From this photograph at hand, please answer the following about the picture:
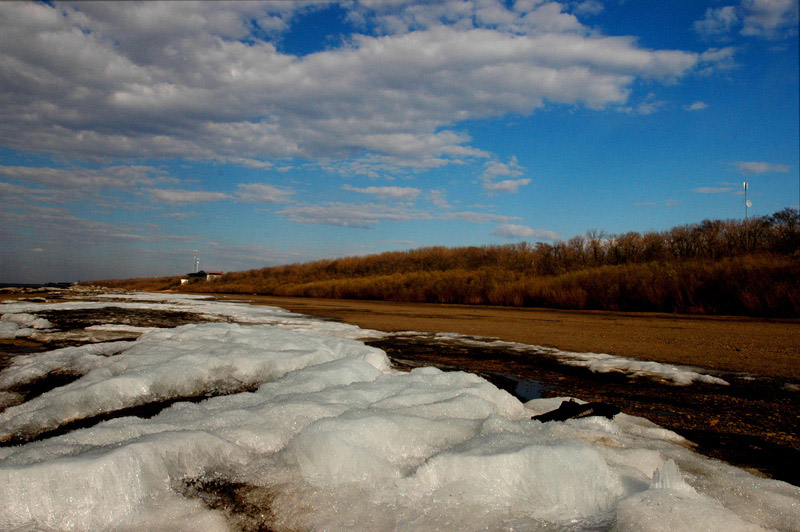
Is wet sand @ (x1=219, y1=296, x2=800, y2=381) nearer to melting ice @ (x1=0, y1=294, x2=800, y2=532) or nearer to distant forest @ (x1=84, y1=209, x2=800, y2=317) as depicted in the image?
distant forest @ (x1=84, y1=209, x2=800, y2=317)

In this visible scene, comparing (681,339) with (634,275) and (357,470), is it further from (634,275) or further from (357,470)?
(634,275)

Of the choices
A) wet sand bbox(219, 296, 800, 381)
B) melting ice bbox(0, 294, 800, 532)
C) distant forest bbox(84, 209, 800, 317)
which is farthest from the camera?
distant forest bbox(84, 209, 800, 317)

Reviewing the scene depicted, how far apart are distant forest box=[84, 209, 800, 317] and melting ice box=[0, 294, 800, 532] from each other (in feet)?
36.7

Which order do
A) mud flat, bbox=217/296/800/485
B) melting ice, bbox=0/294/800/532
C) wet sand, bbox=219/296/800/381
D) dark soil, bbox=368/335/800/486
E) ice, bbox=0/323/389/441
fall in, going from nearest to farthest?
1. melting ice, bbox=0/294/800/532
2. dark soil, bbox=368/335/800/486
3. mud flat, bbox=217/296/800/485
4. ice, bbox=0/323/389/441
5. wet sand, bbox=219/296/800/381

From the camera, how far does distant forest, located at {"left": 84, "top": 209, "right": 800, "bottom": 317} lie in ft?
36.2

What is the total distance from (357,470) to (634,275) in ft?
46.1

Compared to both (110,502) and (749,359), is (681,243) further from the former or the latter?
(110,502)

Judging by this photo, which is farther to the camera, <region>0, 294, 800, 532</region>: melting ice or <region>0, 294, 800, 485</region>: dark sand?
<region>0, 294, 800, 485</region>: dark sand

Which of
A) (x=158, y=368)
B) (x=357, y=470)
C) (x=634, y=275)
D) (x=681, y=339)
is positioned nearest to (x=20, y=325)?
(x=158, y=368)

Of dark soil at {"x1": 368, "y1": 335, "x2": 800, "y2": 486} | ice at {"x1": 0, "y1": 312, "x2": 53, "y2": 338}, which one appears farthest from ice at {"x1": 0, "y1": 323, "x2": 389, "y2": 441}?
ice at {"x1": 0, "y1": 312, "x2": 53, "y2": 338}

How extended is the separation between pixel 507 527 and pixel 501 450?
0.43 m

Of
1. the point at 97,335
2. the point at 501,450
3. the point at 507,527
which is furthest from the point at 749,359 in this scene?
the point at 97,335

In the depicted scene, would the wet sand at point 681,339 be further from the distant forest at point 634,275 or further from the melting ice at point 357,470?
the melting ice at point 357,470

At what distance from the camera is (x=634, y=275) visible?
13.4 m
